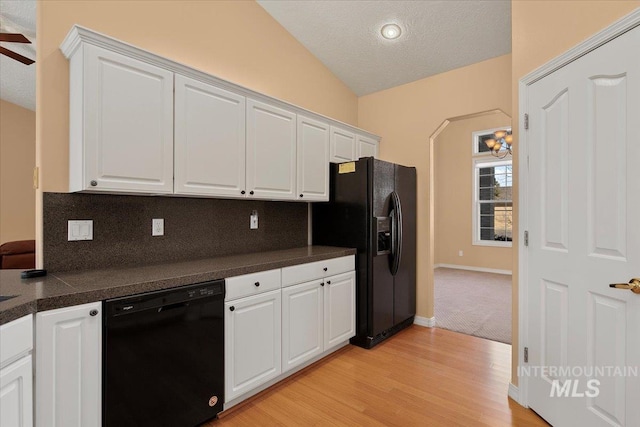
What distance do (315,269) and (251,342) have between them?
791 mm

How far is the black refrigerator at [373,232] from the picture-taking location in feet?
10.1

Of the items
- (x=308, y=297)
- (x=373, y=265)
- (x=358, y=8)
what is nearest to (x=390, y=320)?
(x=373, y=265)

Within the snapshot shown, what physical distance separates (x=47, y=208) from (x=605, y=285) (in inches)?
121

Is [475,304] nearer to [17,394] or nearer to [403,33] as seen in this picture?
[403,33]

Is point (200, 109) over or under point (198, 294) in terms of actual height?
over

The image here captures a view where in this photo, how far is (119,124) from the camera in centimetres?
182

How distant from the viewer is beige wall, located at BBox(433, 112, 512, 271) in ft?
22.8

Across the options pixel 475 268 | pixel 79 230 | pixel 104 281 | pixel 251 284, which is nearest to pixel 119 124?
pixel 79 230

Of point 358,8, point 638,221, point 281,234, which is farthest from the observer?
point 281,234

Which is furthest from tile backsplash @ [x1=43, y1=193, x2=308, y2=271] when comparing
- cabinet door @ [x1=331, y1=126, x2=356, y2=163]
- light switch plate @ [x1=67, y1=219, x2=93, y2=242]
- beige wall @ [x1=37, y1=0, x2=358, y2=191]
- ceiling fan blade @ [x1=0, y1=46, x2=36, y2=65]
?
ceiling fan blade @ [x1=0, y1=46, x2=36, y2=65]

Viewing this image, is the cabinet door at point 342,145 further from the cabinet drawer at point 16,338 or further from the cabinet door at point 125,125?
the cabinet drawer at point 16,338

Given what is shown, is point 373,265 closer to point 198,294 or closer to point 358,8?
point 198,294

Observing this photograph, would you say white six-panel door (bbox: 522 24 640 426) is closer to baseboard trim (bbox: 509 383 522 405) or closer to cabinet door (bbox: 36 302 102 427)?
baseboard trim (bbox: 509 383 522 405)

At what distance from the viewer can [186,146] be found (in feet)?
6.94
